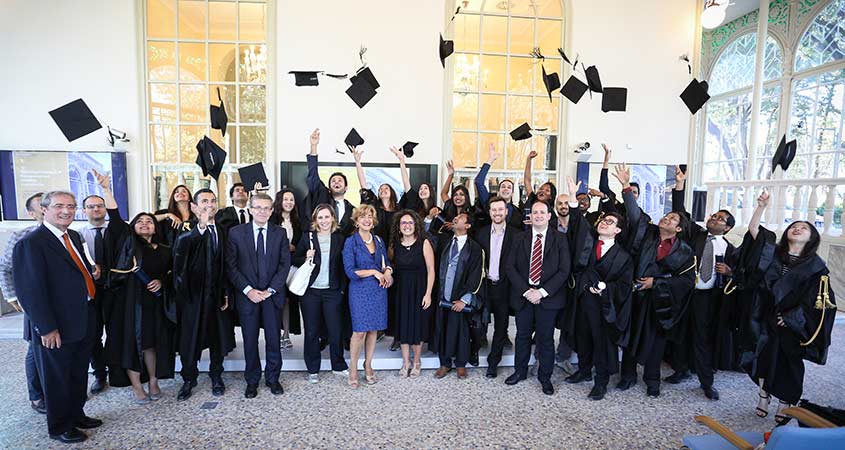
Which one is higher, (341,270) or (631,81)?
(631,81)

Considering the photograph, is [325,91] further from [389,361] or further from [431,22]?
[389,361]

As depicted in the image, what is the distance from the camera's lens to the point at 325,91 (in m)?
6.20

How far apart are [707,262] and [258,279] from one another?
3453 millimetres

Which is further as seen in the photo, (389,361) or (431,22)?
(431,22)

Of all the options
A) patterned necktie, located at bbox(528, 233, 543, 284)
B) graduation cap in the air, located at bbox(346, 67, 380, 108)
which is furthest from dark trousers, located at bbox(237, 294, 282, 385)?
graduation cap in the air, located at bbox(346, 67, 380, 108)

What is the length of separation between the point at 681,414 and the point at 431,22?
5783 mm

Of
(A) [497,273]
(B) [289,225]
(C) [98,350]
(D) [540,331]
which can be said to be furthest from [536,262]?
(C) [98,350]

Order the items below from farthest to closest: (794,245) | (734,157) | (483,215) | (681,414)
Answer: (734,157), (483,215), (681,414), (794,245)

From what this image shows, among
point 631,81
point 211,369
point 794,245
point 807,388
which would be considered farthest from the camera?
point 631,81

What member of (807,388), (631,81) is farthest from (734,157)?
(807,388)

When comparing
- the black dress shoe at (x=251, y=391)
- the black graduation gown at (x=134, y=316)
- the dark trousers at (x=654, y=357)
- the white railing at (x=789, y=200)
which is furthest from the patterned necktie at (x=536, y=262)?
the white railing at (x=789, y=200)

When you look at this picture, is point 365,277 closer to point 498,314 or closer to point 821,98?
point 498,314

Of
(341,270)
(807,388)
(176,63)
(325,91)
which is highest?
(176,63)

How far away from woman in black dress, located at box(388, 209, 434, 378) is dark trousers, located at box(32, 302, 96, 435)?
204 centimetres
